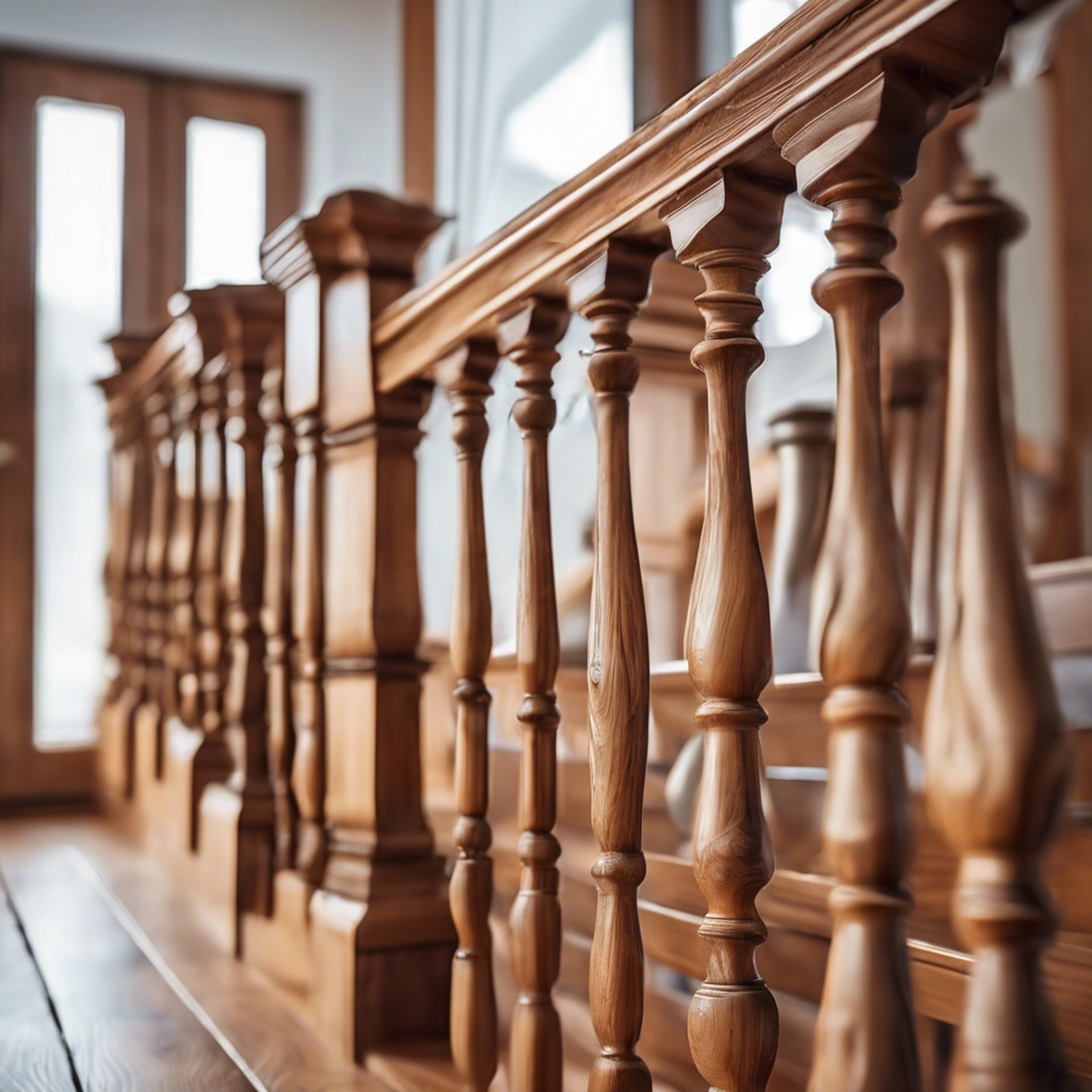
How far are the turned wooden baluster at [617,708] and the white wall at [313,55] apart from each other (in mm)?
3446

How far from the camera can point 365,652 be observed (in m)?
1.61

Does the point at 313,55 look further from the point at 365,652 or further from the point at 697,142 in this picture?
the point at 697,142

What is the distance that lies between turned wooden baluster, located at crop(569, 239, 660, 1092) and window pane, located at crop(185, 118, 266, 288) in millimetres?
3452

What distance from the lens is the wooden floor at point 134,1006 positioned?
141 cm

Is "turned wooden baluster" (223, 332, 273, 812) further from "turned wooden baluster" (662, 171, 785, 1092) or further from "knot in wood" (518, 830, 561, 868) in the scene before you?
"turned wooden baluster" (662, 171, 785, 1092)

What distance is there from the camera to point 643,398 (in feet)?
10.0

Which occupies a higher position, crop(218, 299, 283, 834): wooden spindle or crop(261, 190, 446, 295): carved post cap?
crop(261, 190, 446, 295): carved post cap

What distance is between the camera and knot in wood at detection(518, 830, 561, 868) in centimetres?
119

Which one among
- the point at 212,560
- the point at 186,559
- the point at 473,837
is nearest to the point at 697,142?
the point at 473,837

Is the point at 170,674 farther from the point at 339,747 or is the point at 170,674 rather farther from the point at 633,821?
the point at 633,821

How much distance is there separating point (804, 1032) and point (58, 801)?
9.68 feet

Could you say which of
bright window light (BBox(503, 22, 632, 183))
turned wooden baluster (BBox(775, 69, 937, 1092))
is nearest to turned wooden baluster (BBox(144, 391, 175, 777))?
bright window light (BBox(503, 22, 632, 183))

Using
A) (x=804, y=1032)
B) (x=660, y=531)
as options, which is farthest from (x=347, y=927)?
(x=660, y=531)

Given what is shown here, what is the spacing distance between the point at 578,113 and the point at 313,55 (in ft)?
4.29
